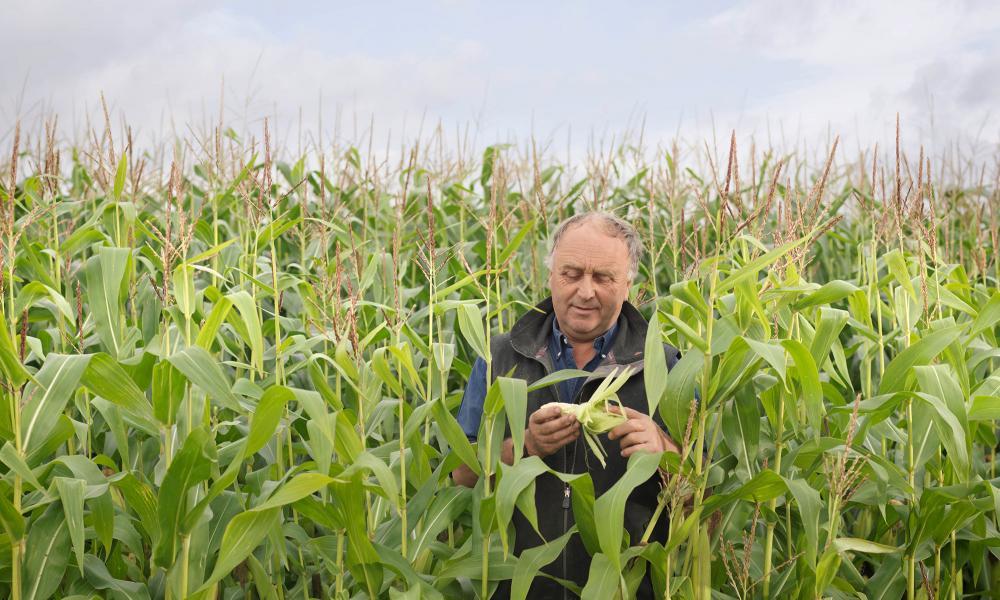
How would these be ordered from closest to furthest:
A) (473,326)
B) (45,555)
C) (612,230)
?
(45,555) < (473,326) < (612,230)

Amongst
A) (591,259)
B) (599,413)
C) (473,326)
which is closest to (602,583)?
(599,413)

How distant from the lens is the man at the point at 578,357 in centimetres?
312

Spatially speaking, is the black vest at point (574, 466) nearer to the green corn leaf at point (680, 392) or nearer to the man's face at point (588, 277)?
the man's face at point (588, 277)

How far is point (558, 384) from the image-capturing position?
3.27m

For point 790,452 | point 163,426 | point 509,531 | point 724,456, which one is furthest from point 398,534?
point 790,452

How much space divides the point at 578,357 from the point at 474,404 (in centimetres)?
42

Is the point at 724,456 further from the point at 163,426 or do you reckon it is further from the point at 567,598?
the point at 163,426

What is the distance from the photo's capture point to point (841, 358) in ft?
12.1

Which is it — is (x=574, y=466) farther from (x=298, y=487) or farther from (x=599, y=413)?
(x=298, y=487)

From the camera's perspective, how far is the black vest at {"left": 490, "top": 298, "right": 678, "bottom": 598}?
3141 mm

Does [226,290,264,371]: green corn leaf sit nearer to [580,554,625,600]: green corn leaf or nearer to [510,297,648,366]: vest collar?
[510,297,648,366]: vest collar

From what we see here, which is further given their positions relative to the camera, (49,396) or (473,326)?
(473,326)

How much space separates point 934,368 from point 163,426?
2541 mm

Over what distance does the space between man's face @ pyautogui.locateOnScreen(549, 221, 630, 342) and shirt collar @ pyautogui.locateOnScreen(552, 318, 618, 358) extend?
0.05m
